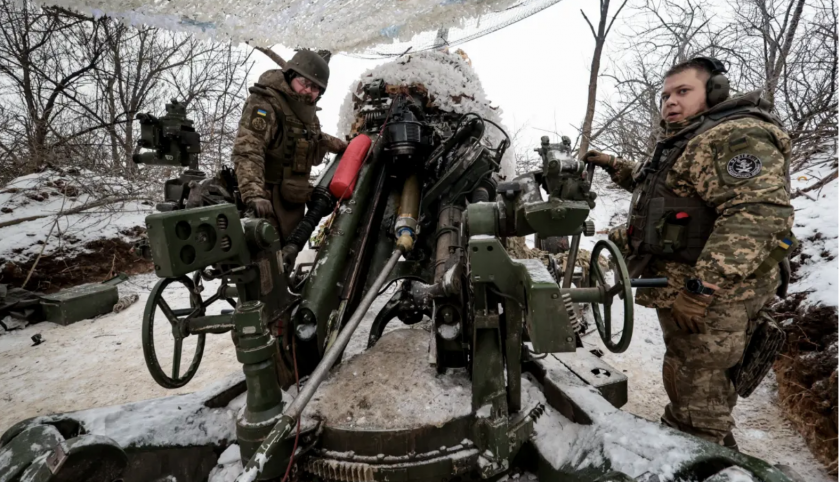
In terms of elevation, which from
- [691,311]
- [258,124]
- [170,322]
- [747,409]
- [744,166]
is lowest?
[747,409]

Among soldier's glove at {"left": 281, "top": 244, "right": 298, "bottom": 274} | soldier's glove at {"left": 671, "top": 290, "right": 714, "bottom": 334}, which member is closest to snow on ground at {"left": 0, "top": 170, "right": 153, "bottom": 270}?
soldier's glove at {"left": 281, "top": 244, "right": 298, "bottom": 274}

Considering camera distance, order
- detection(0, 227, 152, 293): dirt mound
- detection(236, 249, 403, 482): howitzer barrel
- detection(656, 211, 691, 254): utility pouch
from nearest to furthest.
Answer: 1. detection(236, 249, 403, 482): howitzer barrel
2. detection(656, 211, 691, 254): utility pouch
3. detection(0, 227, 152, 293): dirt mound

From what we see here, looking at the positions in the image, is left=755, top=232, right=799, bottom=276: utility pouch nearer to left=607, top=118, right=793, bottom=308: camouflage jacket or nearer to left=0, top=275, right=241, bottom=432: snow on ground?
left=607, top=118, right=793, bottom=308: camouflage jacket

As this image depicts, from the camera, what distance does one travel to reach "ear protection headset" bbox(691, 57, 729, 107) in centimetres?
261

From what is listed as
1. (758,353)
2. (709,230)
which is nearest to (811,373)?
(758,353)

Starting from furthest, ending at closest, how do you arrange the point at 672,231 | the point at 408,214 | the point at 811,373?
1. the point at 408,214
2. the point at 811,373
3. the point at 672,231

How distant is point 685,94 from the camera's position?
8.83 feet

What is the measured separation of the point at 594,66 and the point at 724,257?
22.7 feet

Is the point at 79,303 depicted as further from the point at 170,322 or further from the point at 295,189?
the point at 170,322

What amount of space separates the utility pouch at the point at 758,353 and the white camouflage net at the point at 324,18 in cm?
315

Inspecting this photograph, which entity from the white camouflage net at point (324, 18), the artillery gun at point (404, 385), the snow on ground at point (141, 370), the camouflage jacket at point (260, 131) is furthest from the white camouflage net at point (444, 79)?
the artillery gun at point (404, 385)

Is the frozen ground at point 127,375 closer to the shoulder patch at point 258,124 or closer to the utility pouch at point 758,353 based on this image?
the utility pouch at point 758,353

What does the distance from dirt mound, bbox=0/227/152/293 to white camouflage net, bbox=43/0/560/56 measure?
360cm

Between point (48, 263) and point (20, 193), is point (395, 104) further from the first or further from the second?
point (20, 193)
